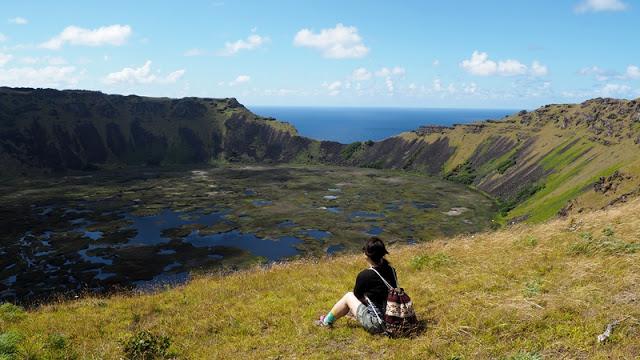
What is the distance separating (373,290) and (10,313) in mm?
14319

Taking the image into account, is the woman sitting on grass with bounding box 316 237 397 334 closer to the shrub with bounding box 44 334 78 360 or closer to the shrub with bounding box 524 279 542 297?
the shrub with bounding box 524 279 542 297

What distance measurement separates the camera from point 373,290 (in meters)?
14.0

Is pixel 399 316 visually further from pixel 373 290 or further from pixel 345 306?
pixel 345 306

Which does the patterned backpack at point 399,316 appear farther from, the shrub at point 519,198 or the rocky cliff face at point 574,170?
the shrub at point 519,198

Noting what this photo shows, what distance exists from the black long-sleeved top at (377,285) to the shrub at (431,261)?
6.90m

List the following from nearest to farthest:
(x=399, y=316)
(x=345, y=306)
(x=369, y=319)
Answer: (x=399, y=316), (x=369, y=319), (x=345, y=306)

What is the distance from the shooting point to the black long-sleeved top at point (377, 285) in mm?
13938

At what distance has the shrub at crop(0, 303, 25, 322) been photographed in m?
17.2

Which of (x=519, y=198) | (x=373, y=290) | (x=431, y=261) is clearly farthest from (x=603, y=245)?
(x=519, y=198)

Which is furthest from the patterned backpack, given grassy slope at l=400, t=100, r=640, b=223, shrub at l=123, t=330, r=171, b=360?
grassy slope at l=400, t=100, r=640, b=223

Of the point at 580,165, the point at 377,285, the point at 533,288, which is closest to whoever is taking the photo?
the point at 377,285

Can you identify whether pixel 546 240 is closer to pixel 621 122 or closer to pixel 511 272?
pixel 511 272

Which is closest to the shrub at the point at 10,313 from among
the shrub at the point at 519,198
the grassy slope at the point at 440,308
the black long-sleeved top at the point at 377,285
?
the grassy slope at the point at 440,308

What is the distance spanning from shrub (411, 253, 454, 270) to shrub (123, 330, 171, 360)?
11701 mm
